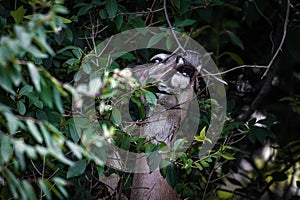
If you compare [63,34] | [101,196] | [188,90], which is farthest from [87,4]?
[101,196]

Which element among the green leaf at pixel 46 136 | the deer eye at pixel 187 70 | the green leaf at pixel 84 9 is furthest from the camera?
the green leaf at pixel 84 9

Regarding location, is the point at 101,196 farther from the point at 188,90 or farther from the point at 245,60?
the point at 245,60

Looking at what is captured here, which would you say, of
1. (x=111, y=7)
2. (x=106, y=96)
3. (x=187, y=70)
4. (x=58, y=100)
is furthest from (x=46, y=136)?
(x=111, y=7)

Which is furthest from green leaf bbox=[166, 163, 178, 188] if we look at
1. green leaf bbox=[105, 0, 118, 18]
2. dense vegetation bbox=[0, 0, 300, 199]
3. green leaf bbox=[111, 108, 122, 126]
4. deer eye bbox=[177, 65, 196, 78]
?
green leaf bbox=[105, 0, 118, 18]

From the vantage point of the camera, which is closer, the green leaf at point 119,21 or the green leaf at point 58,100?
the green leaf at point 58,100

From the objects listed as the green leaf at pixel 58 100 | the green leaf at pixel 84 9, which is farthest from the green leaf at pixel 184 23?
the green leaf at pixel 58 100

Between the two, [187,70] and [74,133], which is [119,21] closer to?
[187,70]

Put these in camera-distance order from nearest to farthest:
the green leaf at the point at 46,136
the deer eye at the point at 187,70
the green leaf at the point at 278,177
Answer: the green leaf at the point at 46,136
the deer eye at the point at 187,70
the green leaf at the point at 278,177

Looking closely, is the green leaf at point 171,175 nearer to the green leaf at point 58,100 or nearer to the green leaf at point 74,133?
the green leaf at point 74,133

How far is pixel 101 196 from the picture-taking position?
163 cm

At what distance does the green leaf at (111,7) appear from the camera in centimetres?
158

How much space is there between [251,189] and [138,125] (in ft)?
3.28

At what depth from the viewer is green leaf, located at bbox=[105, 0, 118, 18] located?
62.2 inches

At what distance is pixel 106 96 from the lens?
0.99 meters
